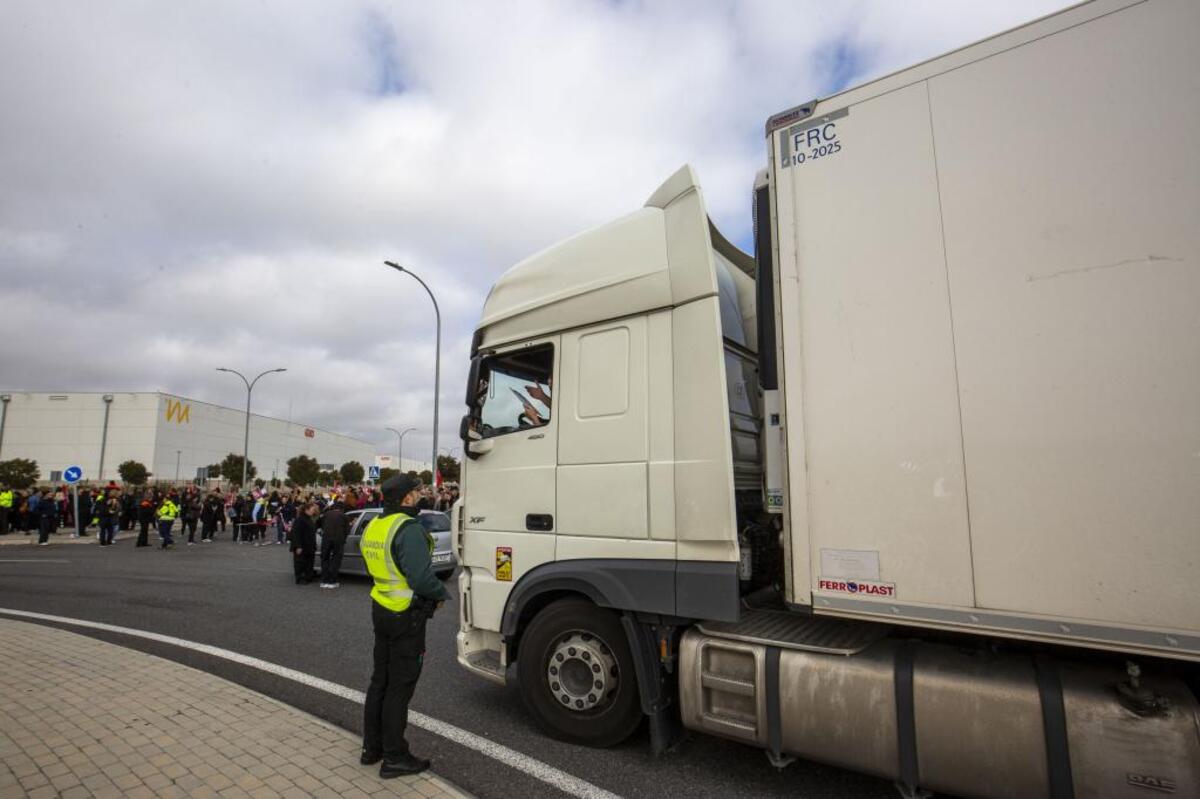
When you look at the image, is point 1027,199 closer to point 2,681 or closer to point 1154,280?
point 1154,280

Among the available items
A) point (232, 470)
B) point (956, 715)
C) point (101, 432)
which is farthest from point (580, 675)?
point (101, 432)

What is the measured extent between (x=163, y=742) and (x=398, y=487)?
211 centimetres

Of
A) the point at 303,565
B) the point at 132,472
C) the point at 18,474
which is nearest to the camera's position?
the point at 303,565

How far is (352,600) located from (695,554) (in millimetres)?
7766

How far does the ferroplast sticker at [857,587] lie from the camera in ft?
9.46

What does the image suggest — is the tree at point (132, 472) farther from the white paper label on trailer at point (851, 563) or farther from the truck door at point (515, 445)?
the white paper label on trailer at point (851, 563)

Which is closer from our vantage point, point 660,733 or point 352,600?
point 660,733

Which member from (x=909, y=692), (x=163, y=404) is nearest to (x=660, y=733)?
(x=909, y=692)

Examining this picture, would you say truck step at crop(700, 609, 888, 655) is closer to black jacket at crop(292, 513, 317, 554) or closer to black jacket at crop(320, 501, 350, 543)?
black jacket at crop(320, 501, 350, 543)

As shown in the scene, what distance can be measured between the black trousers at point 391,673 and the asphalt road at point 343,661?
430 mm

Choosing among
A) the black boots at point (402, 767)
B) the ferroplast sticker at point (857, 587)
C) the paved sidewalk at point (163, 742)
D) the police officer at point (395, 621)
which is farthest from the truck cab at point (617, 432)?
the paved sidewalk at point (163, 742)

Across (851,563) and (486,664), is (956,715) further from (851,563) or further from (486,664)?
(486,664)

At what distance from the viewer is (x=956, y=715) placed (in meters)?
2.78

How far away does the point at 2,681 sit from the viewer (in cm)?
514
